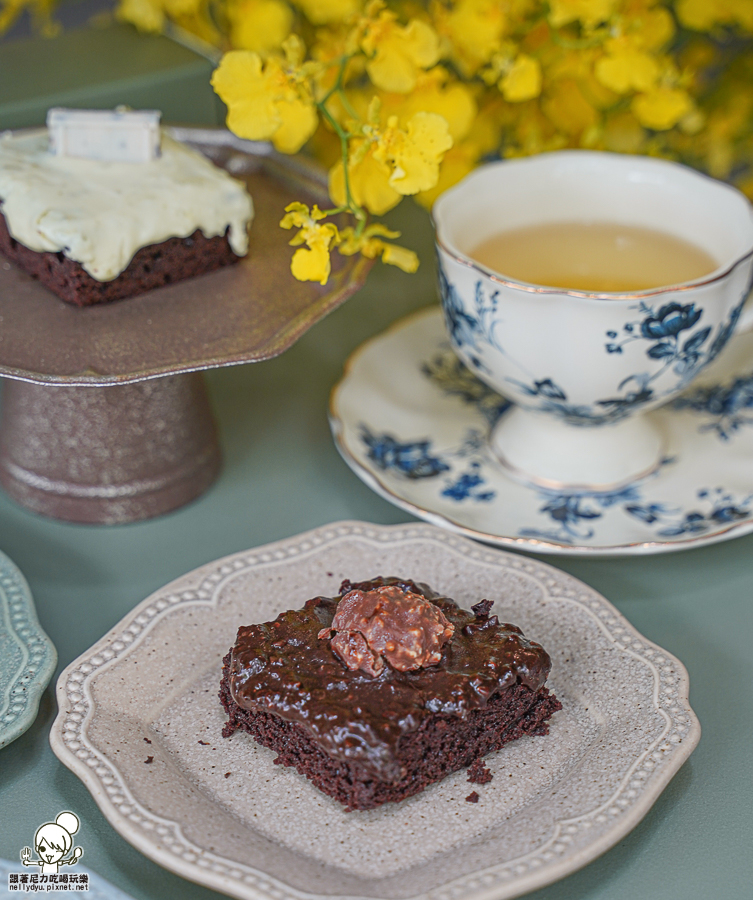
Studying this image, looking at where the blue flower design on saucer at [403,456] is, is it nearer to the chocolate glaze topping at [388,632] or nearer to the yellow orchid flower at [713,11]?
the chocolate glaze topping at [388,632]

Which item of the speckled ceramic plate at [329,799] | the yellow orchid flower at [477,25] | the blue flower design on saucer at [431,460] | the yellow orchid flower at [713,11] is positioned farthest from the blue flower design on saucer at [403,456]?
the yellow orchid flower at [713,11]

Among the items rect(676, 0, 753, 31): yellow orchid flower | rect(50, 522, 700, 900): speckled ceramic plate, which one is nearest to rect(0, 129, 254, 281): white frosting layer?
→ rect(50, 522, 700, 900): speckled ceramic plate

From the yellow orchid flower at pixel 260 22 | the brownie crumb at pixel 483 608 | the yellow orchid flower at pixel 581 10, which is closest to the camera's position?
the brownie crumb at pixel 483 608

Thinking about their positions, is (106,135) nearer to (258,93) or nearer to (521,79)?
(258,93)

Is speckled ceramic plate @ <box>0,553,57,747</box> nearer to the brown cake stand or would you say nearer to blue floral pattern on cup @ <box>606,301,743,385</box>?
the brown cake stand

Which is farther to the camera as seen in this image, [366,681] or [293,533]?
[293,533]
